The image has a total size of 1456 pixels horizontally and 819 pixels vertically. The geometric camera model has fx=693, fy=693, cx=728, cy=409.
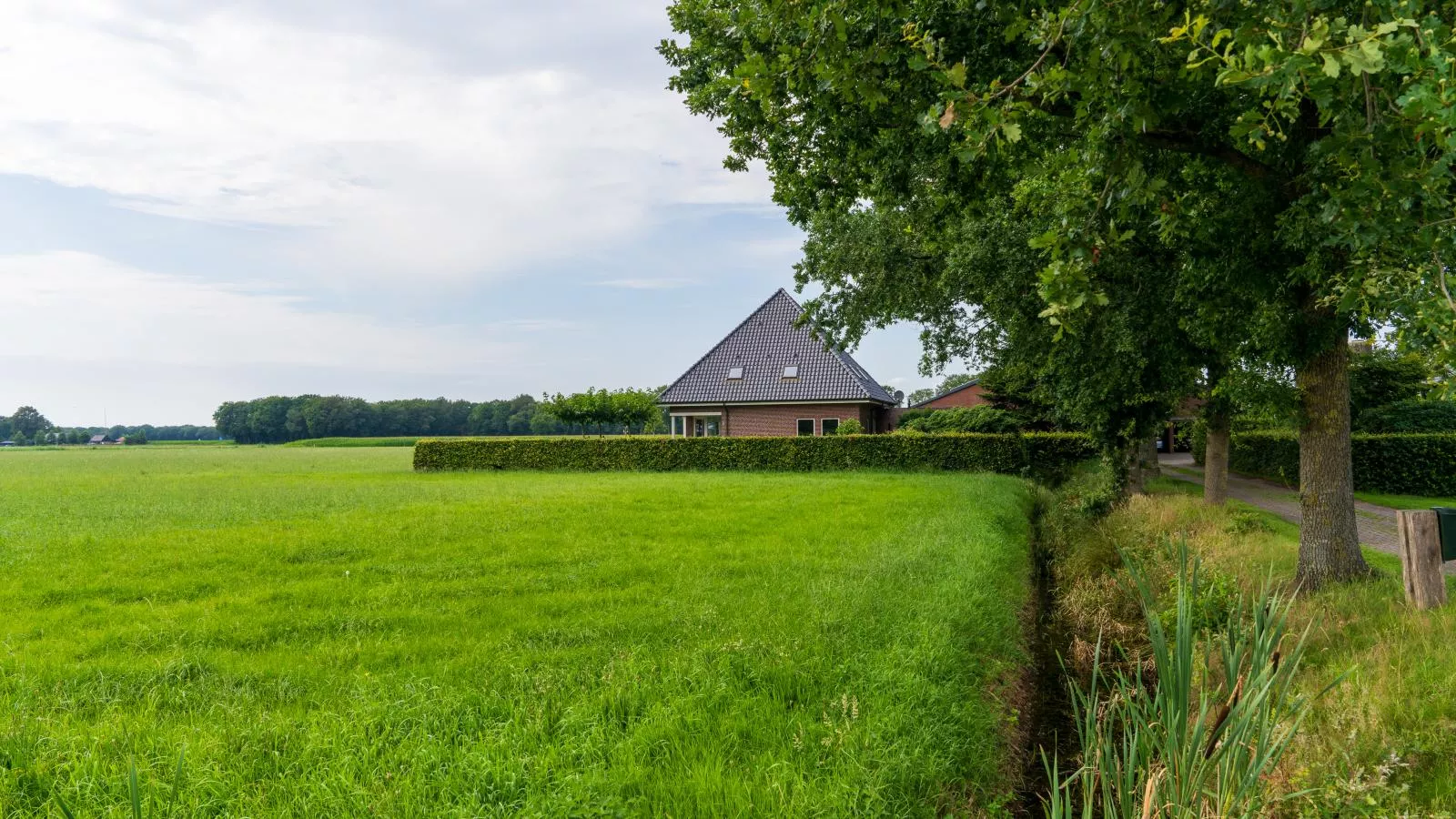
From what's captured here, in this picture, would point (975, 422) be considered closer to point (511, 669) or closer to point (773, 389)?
point (773, 389)

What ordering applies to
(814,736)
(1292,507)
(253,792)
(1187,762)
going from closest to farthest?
(1187,762)
(253,792)
(814,736)
(1292,507)

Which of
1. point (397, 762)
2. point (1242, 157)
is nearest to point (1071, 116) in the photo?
point (1242, 157)

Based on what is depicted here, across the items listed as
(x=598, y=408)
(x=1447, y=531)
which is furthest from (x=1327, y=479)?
(x=598, y=408)

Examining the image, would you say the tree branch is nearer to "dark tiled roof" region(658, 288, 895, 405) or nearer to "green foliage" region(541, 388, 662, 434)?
"dark tiled roof" region(658, 288, 895, 405)

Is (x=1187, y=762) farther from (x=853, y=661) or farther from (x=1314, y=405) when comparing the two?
(x=1314, y=405)

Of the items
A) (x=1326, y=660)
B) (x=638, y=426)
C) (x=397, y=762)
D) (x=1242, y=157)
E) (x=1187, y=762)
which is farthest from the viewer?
(x=638, y=426)

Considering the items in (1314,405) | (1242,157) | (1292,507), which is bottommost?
(1292,507)

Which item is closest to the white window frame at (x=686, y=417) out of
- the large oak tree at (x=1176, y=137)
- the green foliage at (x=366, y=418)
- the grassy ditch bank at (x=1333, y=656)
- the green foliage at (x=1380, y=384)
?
the grassy ditch bank at (x=1333, y=656)

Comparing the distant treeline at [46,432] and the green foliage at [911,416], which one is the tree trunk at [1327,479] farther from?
the distant treeline at [46,432]

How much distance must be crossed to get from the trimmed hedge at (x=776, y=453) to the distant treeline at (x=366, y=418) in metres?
57.3

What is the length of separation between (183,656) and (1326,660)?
803 cm

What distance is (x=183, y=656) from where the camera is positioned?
4.95 m

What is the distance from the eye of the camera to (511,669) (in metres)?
4.69

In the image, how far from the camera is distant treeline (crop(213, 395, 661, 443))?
83.4m
